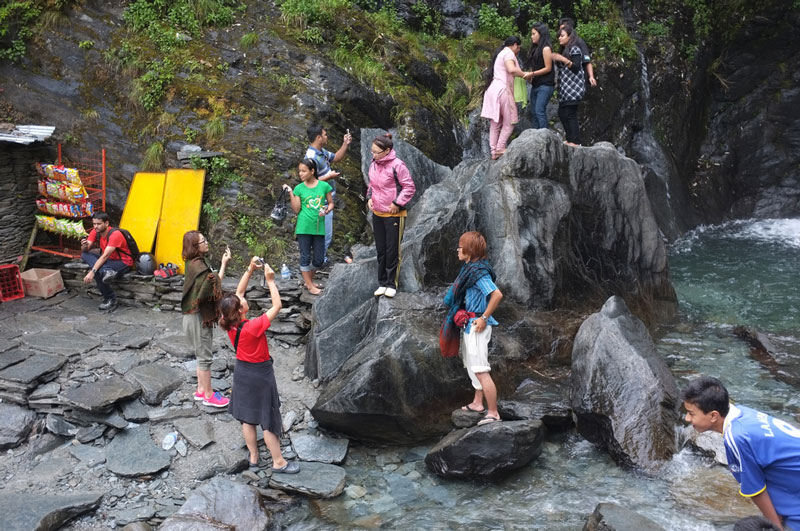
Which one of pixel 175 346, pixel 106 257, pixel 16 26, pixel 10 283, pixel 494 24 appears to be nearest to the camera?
pixel 175 346

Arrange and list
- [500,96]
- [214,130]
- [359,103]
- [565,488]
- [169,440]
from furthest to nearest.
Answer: [359,103] → [214,130] → [500,96] → [169,440] → [565,488]

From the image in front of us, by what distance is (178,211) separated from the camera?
11570mm

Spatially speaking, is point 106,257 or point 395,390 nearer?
point 395,390

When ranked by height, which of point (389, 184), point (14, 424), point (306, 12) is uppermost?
point (306, 12)

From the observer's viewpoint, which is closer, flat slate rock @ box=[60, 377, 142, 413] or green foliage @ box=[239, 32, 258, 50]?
flat slate rock @ box=[60, 377, 142, 413]

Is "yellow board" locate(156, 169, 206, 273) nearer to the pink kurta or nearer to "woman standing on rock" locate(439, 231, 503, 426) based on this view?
the pink kurta

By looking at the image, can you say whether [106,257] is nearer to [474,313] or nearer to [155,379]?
[155,379]

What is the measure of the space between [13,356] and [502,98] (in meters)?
7.72

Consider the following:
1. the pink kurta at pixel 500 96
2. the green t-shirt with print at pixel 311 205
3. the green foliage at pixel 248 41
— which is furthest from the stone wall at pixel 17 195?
the pink kurta at pixel 500 96

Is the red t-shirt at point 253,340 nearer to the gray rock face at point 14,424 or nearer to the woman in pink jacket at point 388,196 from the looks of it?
the woman in pink jacket at point 388,196

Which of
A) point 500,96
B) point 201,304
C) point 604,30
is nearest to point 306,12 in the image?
point 500,96

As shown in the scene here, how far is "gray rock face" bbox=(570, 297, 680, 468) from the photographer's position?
23.3 ft

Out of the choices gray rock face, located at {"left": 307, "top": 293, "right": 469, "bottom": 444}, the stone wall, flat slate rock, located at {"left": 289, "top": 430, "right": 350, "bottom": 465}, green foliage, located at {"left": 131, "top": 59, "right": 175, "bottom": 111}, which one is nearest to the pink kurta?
gray rock face, located at {"left": 307, "top": 293, "right": 469, "bottom": 444}

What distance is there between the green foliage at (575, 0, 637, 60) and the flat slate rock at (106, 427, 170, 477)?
13093 mm
